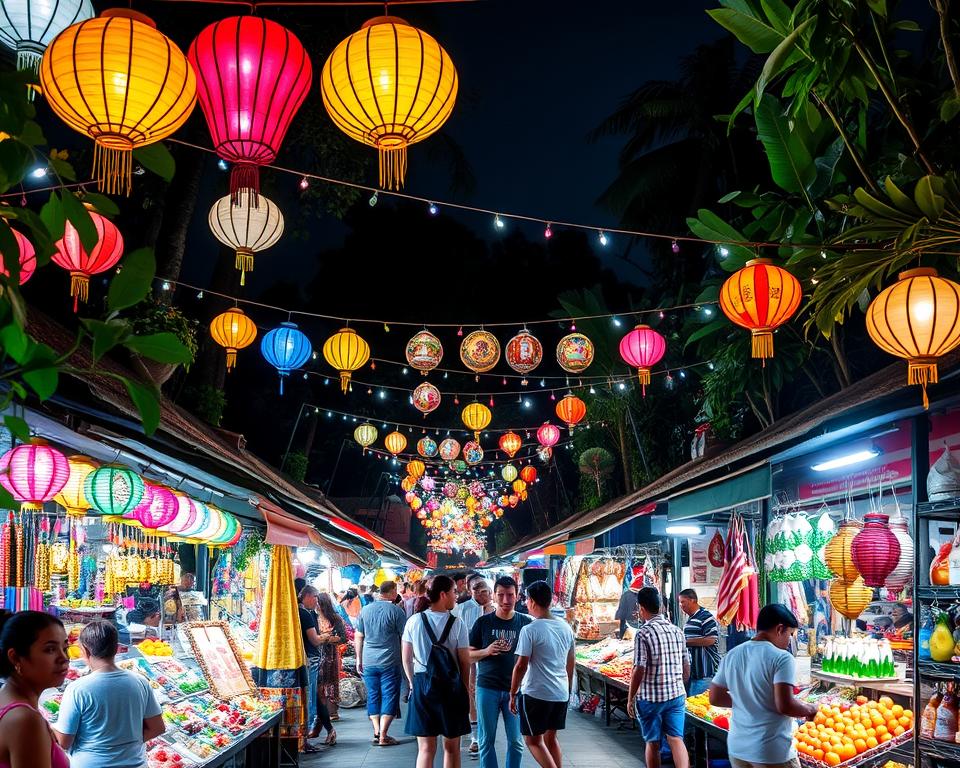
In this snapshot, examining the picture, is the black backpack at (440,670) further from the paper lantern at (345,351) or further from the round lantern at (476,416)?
the round lantern at (476,416)

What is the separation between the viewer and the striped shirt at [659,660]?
8727mm

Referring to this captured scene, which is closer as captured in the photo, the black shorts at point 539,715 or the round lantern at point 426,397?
the black shorts at point 539,715

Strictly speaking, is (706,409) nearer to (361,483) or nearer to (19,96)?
(19,96)

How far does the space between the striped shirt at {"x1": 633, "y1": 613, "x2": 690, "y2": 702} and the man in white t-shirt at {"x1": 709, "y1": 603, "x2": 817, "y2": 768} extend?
224cm

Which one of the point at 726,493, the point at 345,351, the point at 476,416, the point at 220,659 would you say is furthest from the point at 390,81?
the point at 476,416

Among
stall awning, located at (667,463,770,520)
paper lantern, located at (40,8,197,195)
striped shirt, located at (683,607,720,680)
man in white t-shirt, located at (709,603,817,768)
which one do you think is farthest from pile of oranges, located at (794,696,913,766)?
paper lantern, located at (40,8,197,195)

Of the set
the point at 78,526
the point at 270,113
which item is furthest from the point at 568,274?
the point at 270,113

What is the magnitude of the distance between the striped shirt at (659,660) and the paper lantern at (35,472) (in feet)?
16.3

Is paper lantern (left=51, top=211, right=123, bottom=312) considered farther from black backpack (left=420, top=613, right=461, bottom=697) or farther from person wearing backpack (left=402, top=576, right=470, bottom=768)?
black backpack (left=420, top=613, right=461, bottom=697)

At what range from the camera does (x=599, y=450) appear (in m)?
25.4

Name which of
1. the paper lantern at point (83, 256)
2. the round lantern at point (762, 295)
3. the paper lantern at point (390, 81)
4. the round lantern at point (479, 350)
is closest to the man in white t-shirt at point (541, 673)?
the round lantern at point (762, 295)

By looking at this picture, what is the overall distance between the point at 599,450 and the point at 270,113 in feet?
69.6

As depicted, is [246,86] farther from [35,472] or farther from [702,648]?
[702,648]

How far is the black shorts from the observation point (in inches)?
333
